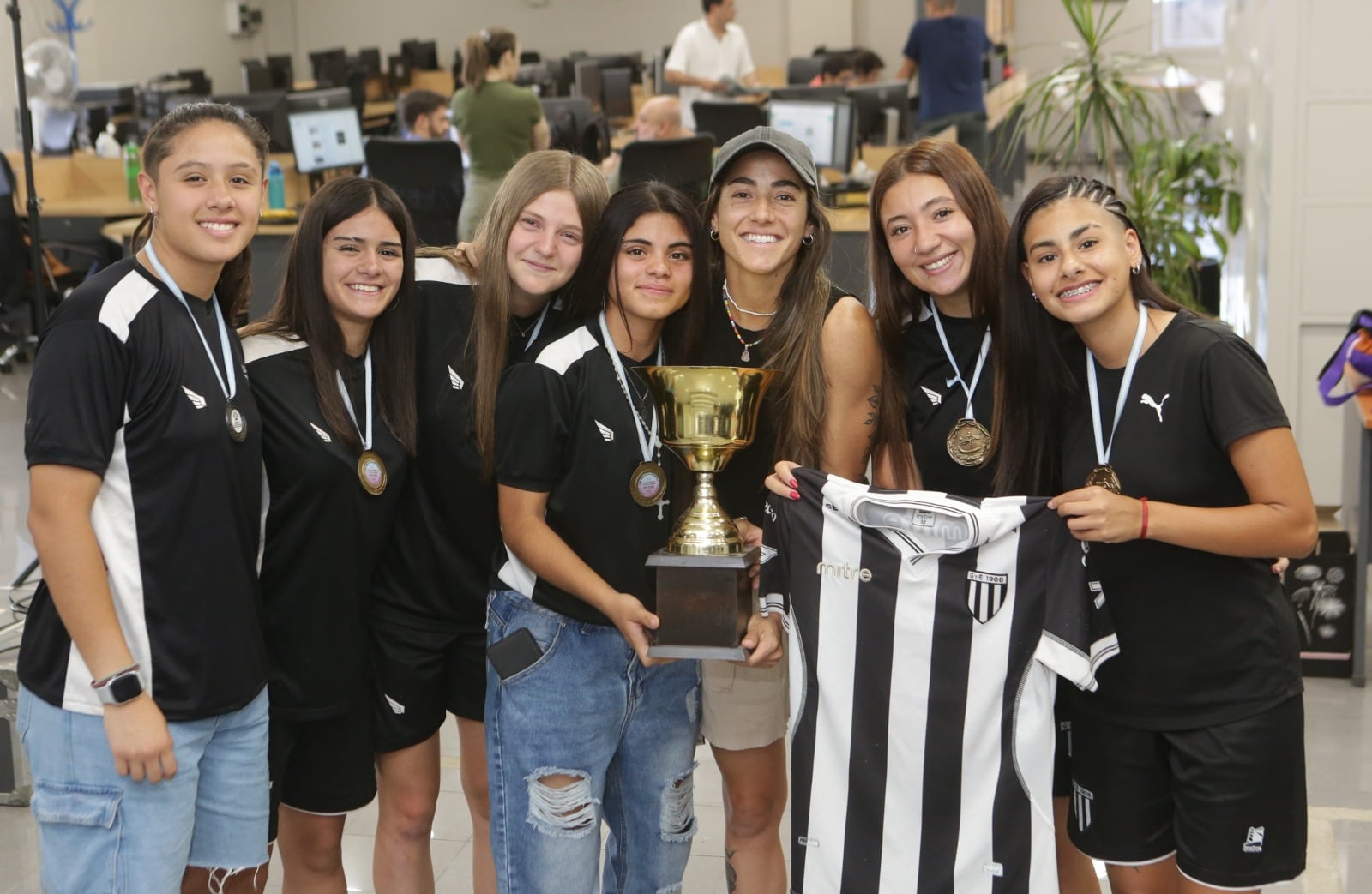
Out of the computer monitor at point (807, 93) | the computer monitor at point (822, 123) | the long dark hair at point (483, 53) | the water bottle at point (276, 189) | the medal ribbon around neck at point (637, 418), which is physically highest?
the long dark hair at point (483, 53)

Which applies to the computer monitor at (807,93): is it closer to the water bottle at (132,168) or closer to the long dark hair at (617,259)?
the water bottle at (132,168)

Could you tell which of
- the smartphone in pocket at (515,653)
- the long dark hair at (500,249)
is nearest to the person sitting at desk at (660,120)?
the long dark hair at (500,249)

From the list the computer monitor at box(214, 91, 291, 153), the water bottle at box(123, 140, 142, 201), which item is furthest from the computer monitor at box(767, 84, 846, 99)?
the water bottle at box(123, 140, 142, 201)

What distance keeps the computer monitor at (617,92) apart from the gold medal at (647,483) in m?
10.5

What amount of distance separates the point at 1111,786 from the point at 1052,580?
14.1 inches

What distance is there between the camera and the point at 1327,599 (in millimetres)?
4293

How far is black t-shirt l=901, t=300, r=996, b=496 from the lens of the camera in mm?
2408

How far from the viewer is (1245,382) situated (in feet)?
6.67

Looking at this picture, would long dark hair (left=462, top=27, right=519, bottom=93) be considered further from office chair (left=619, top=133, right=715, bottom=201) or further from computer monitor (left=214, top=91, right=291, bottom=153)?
computer monitor (left=214, top=91, right=291, bottom=153)

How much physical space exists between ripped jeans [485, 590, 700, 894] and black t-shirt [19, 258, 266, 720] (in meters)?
0.45

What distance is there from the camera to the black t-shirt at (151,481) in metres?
1.97

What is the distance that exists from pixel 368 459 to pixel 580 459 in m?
0.37

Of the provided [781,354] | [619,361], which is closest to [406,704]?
[619,361]

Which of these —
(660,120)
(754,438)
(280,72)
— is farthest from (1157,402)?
(280,72)
